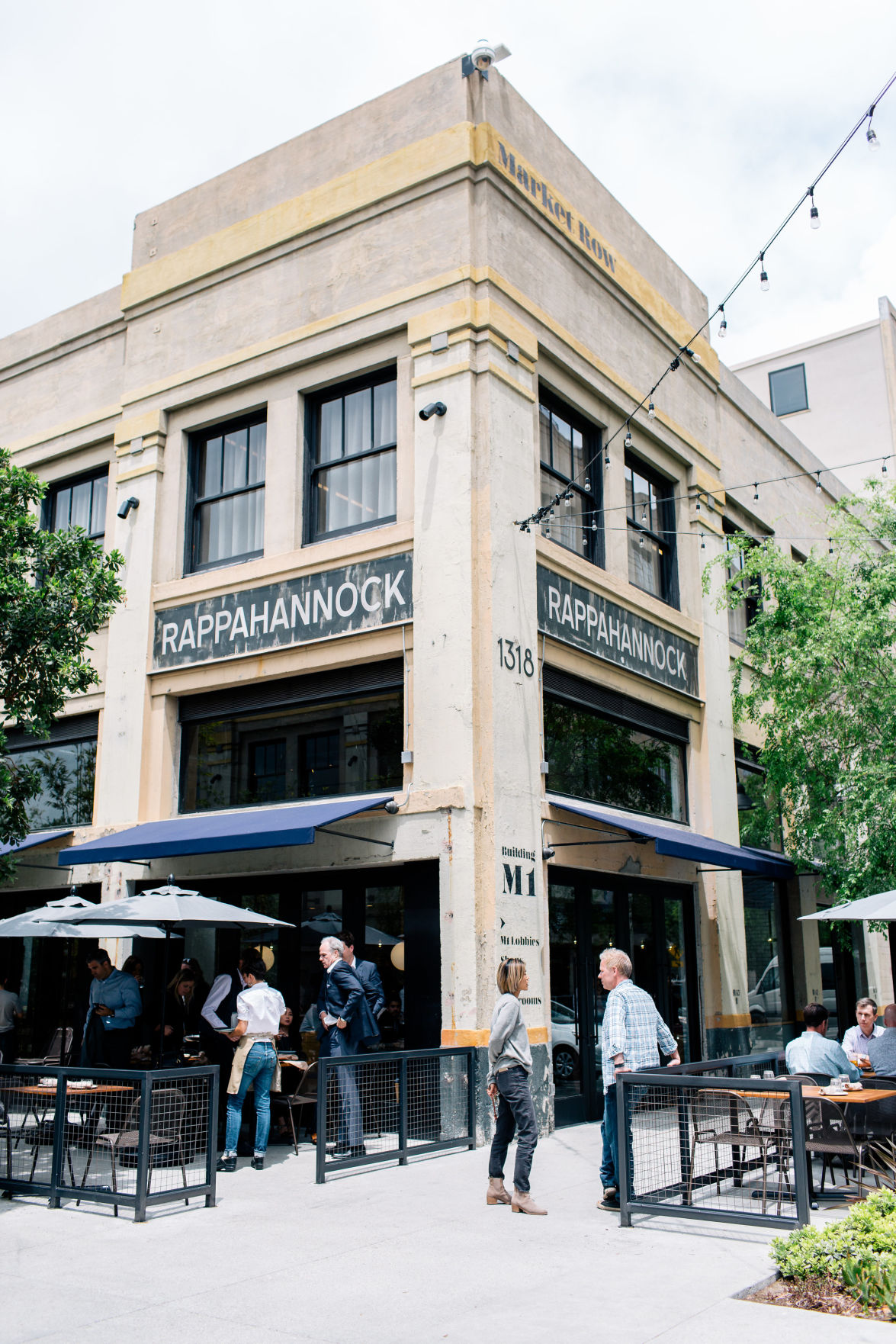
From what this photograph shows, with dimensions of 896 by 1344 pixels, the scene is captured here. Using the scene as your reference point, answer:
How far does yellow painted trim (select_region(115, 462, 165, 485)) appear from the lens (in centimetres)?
1552

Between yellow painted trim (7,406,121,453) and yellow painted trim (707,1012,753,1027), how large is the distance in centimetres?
1163

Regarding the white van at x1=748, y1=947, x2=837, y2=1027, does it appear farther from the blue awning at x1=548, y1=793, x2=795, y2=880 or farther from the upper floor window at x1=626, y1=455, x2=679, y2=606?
the upper floor window at x1=626, y1=455, x2=679, y2=606

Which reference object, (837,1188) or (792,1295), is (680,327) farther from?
(792,1295)

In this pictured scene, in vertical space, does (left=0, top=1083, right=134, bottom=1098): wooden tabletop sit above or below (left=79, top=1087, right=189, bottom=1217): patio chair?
above

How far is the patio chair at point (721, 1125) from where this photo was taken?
766 centimetres

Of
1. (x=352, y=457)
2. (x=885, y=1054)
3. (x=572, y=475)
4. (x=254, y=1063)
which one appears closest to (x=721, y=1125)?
(x=885, y=1054)

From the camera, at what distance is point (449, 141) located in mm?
13484

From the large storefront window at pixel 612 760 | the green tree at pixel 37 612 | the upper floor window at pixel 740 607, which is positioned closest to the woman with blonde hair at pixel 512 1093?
the large storefront window at pixel 612 760

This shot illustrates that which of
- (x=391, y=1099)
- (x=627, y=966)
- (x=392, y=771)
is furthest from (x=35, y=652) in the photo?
(x=627, y=966)

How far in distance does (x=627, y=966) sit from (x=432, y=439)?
664cm

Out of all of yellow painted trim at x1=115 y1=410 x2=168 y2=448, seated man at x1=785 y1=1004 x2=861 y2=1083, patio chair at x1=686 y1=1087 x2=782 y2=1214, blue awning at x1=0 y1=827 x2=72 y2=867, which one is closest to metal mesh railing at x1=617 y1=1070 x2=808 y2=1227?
patio chair at x1=686 y1=1087 x2=782 y2=1214

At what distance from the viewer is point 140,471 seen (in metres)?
15.6

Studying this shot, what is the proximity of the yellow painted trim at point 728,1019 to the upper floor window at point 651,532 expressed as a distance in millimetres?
5753

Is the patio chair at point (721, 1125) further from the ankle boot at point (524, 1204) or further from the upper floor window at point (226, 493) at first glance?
the upper floor window at point (226, 493)
